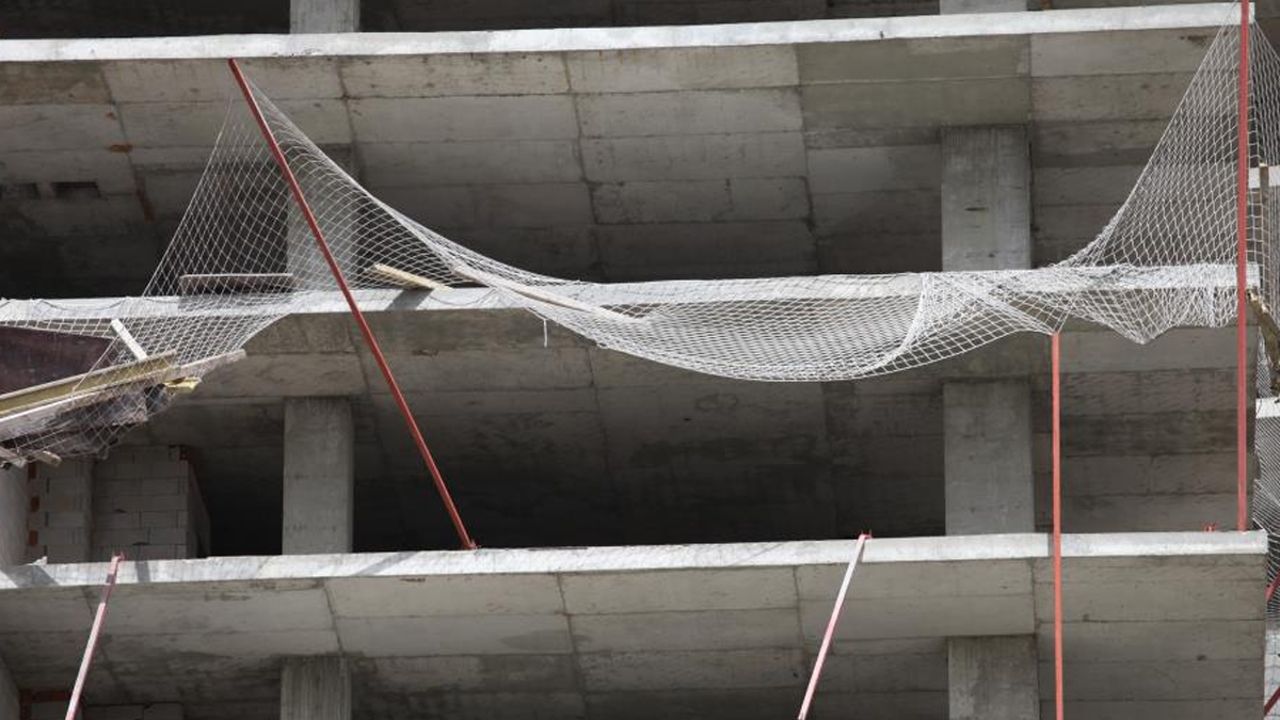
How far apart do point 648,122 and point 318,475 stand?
11.8ft

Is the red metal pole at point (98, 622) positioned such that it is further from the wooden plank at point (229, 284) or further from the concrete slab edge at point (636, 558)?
the wooden plank at point (229, 284)

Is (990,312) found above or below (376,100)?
below

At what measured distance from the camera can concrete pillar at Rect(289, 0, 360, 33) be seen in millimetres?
28484

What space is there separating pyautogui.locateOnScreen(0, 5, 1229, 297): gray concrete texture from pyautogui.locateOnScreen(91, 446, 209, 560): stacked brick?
2.05 m

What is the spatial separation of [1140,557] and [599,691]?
4219mm

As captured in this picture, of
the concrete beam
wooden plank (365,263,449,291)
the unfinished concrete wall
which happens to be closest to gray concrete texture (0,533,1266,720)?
the unfinished concrete wall

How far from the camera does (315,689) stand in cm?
2609

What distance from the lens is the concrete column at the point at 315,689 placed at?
Answer: 85.3 ft

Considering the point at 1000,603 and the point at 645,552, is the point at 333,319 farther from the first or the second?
the point at 1000,603

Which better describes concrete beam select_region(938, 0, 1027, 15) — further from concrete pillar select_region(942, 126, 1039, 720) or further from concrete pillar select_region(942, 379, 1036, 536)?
concrete pillar select_region(942, 379, 1036, 536)

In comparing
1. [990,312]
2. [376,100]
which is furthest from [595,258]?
[990,312]

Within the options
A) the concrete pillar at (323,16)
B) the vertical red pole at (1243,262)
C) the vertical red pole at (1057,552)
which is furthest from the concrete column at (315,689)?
the vertical red pole at (1243,262)

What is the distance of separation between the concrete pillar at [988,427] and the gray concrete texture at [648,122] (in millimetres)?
309

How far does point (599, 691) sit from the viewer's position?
26.5 metres
